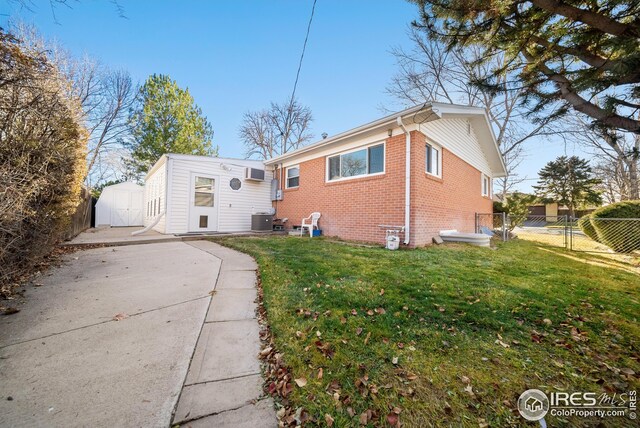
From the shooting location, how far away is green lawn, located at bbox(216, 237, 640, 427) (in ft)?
5.04

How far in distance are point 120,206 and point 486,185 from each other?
2344 centimetres

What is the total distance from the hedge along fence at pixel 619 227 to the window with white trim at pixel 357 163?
688cm

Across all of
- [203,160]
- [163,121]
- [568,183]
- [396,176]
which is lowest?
[396,176]

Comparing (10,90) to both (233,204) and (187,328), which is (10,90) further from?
(233,204)

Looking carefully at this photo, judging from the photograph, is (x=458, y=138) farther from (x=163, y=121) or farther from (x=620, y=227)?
(x=163, y=121)

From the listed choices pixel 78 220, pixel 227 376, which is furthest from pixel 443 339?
pixel 78 220

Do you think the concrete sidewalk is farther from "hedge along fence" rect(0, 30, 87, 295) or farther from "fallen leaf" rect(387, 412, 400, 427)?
"hedge along fence" rect(0, 30, 87, 295)

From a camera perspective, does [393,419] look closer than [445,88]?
Yes

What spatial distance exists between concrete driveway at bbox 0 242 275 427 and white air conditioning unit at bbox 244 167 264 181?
746 centimetres

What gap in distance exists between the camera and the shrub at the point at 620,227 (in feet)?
25.2

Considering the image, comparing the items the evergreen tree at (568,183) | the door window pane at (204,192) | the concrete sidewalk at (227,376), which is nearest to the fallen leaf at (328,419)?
the concrete sidewalk at (227,376)

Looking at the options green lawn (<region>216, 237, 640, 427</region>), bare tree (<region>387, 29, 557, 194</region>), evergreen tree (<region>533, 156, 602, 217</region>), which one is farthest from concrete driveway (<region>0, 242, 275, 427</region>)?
evergreen tree (<region>533, 156, 602, 217</region>)

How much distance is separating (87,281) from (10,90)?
8.89 feet

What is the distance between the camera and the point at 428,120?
617 cm
